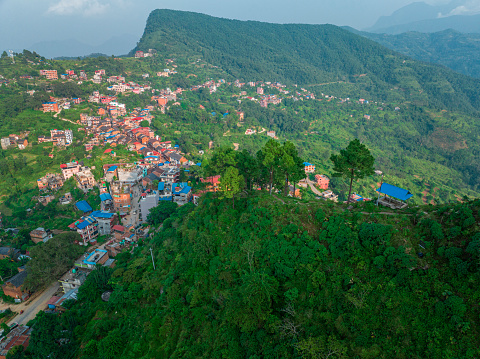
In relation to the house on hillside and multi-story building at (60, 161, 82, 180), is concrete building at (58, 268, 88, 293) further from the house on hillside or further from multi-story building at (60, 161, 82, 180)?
multi-story building at (60, 161, 82, 180)

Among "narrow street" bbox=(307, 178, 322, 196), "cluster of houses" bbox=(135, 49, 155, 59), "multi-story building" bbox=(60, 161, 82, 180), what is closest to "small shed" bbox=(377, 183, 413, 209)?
"narrow street" bbox=(307, 178, 322, 196)

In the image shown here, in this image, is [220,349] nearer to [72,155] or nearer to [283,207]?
[283,207]

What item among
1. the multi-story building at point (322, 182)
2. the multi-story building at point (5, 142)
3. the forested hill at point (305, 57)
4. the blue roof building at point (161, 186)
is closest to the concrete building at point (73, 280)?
the blue roof building at point (161, 186)

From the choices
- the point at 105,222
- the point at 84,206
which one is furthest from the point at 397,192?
the point at 84,206

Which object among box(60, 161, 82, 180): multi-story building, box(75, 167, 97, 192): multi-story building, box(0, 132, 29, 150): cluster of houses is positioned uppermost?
box(0, 132, 29, 150): cluster of houses

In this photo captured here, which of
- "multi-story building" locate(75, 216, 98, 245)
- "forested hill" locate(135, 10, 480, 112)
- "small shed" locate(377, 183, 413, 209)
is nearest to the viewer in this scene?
"small shed" locate(377, 183, 413, 209)

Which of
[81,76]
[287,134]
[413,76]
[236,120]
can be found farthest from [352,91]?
[81,76]
